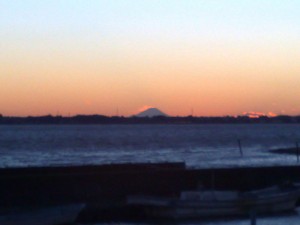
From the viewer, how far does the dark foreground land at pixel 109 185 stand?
2400cm

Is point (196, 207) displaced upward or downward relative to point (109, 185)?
downward

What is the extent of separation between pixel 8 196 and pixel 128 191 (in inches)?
183

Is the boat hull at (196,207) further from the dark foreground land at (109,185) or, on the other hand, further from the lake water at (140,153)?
the lake water at (140,153)

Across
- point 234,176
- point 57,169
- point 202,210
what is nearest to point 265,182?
point 234,176

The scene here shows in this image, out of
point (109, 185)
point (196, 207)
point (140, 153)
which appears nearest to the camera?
point (196, 207)

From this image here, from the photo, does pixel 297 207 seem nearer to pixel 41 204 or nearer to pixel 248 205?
pixel 248 205

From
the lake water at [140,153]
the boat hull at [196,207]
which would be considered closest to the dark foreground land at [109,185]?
the boat hull at [196,207]

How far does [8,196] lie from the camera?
78.5 feet

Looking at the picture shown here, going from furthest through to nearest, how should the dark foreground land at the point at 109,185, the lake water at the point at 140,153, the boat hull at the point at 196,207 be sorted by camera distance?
the lake water at the point at 140,153, the dark foreground land at the point at 109,185, the boat hull at the point at 196,207

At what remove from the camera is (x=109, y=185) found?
25.4m

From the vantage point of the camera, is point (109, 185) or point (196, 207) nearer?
point (196, 207)

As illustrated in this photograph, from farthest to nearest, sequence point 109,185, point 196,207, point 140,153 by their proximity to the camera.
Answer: point 140,153 < point 109,185 < point 196,207

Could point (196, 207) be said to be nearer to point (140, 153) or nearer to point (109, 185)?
point (109, 185)

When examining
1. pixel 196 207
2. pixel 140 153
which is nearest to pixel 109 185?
pixel 196 207
